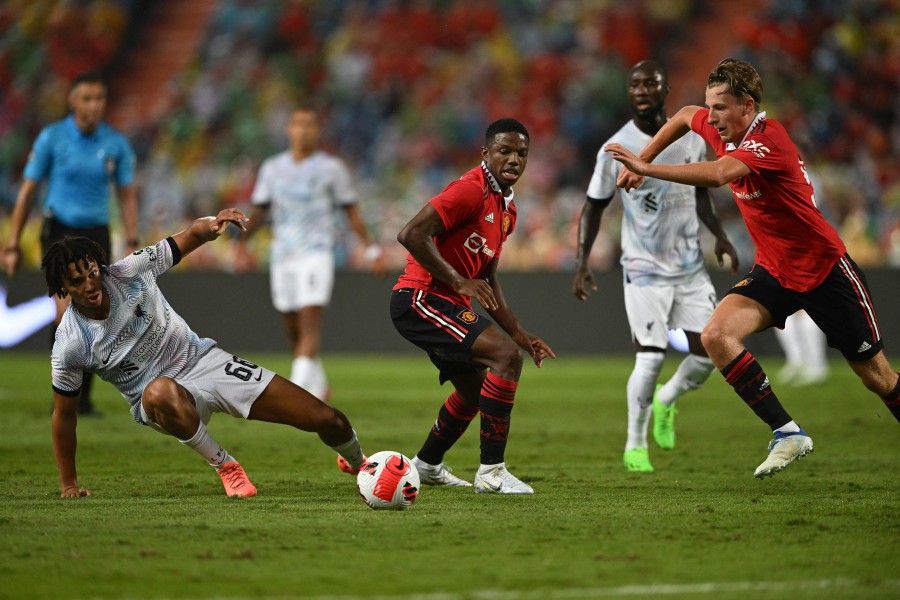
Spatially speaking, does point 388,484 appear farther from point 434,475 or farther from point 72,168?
point 72,168

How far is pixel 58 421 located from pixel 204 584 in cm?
231

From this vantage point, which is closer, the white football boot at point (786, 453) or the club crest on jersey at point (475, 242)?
the white football boot at point (786, 453)

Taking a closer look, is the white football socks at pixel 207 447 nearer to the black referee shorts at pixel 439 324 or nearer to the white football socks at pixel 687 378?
the black referee shorts at pixel 439 324

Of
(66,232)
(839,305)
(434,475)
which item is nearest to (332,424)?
(434,475)

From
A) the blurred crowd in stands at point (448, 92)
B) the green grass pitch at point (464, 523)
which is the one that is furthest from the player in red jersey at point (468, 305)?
the blurred crowd in stands at point (448, 92)

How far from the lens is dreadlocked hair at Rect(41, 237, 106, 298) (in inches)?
231

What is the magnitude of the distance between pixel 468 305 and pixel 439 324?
0.26 m

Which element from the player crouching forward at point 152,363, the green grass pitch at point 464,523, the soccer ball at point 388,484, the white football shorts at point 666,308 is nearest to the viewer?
the green grass pitch at point 464,523

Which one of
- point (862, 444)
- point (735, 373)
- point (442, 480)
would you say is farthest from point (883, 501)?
point (862, 444)

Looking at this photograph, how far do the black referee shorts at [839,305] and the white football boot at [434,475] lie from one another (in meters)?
1.90

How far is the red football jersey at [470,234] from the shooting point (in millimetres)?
6363

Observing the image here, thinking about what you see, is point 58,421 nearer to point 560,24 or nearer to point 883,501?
point 883,501

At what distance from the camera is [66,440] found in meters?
6.16

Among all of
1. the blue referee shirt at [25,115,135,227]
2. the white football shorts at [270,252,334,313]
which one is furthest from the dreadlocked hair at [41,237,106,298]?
the white football shorts at [270,252,334,313]
